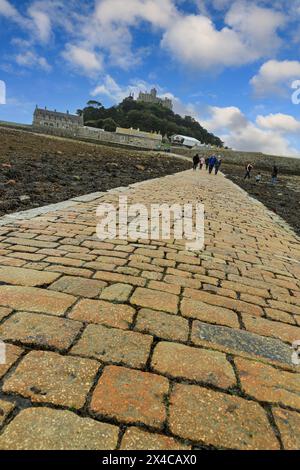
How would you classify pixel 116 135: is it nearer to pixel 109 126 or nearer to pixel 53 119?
pixel 109 126

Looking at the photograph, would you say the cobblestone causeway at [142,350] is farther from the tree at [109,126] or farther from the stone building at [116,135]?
the tree at [109,126]

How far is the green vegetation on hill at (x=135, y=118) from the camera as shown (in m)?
99.9

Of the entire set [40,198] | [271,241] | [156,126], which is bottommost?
[271,241]

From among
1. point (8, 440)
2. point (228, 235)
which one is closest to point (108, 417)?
point (8, 440)

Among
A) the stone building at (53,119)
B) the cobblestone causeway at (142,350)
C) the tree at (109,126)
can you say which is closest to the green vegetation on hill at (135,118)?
the tree at (109,126)

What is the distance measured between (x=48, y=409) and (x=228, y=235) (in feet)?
15.0

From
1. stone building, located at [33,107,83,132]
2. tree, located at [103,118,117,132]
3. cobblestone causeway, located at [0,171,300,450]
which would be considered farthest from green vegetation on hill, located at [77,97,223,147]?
cobblestone causeway, located at [0,171,300,450]

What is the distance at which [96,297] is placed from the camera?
2.59 m

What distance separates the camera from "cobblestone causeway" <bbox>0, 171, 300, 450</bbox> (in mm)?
1432

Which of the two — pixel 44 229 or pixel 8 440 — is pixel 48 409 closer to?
pixel 8 440

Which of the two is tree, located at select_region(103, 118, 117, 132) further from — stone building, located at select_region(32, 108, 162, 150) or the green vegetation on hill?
stone building, located at select_region(32, 108, 162, 150)

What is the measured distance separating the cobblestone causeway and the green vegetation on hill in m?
94.8

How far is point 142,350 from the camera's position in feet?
6.50
